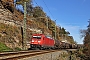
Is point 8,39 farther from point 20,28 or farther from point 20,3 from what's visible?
point 20,3

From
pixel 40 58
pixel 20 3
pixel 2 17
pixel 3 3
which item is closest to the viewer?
pixel 40 58

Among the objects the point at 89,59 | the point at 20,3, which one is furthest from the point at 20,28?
the point at 20,3

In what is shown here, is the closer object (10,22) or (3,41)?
(3,41)

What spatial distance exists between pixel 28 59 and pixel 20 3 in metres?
49.5

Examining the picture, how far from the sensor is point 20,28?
144 ft

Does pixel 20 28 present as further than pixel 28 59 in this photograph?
Yes

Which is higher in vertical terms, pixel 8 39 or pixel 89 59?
pixel 8 39

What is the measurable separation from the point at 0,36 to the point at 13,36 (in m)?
4.71

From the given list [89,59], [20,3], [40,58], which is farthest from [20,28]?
[40,58]

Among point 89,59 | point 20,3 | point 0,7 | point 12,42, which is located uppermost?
point 20,3

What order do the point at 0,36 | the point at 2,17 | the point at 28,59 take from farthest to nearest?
the point at 2,17 → the point at 0,36 → the point at 28,59

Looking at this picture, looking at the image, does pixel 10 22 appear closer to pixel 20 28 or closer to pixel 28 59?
pixel 20 28

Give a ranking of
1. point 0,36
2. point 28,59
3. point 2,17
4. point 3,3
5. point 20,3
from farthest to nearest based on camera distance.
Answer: point 20,3 < point 3,3 < point 2,17 < point 0,36 < point 28,59

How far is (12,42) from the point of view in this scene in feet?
120
